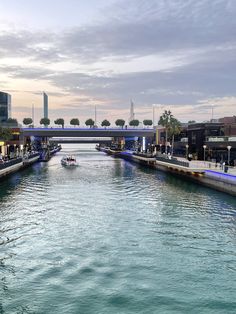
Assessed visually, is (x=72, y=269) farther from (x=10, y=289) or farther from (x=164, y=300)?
(x=164, y=300)

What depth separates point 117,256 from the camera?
95.4 feet

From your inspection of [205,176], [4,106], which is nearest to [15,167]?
[205,176]

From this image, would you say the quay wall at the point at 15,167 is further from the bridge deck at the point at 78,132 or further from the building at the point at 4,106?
the building at the point at 4,106

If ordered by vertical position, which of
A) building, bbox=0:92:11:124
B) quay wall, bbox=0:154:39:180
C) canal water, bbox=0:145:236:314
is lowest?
canal water, bbox=0:145:236:314

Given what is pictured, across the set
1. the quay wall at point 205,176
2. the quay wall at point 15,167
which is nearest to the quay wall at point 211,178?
the quay wall at point 205,176

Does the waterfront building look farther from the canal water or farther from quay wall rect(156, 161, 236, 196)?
the canal water

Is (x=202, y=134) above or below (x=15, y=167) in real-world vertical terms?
above

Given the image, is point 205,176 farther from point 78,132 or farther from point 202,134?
point 78,132

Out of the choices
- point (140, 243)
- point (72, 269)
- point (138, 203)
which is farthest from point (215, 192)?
point (72, 269)

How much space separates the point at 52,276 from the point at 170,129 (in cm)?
12580

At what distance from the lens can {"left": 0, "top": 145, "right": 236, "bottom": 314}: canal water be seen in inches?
856

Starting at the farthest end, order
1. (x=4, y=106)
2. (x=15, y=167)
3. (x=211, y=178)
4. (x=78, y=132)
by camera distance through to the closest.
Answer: (x=4, y=106)
(x=78, y=132)
(x=15, y=167)
(x=211, y=178)

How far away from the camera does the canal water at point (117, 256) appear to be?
21.8m

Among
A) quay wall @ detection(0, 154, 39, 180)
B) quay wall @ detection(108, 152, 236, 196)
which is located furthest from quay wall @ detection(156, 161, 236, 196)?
quay wall @ detection(0, 154, 39, 180)
